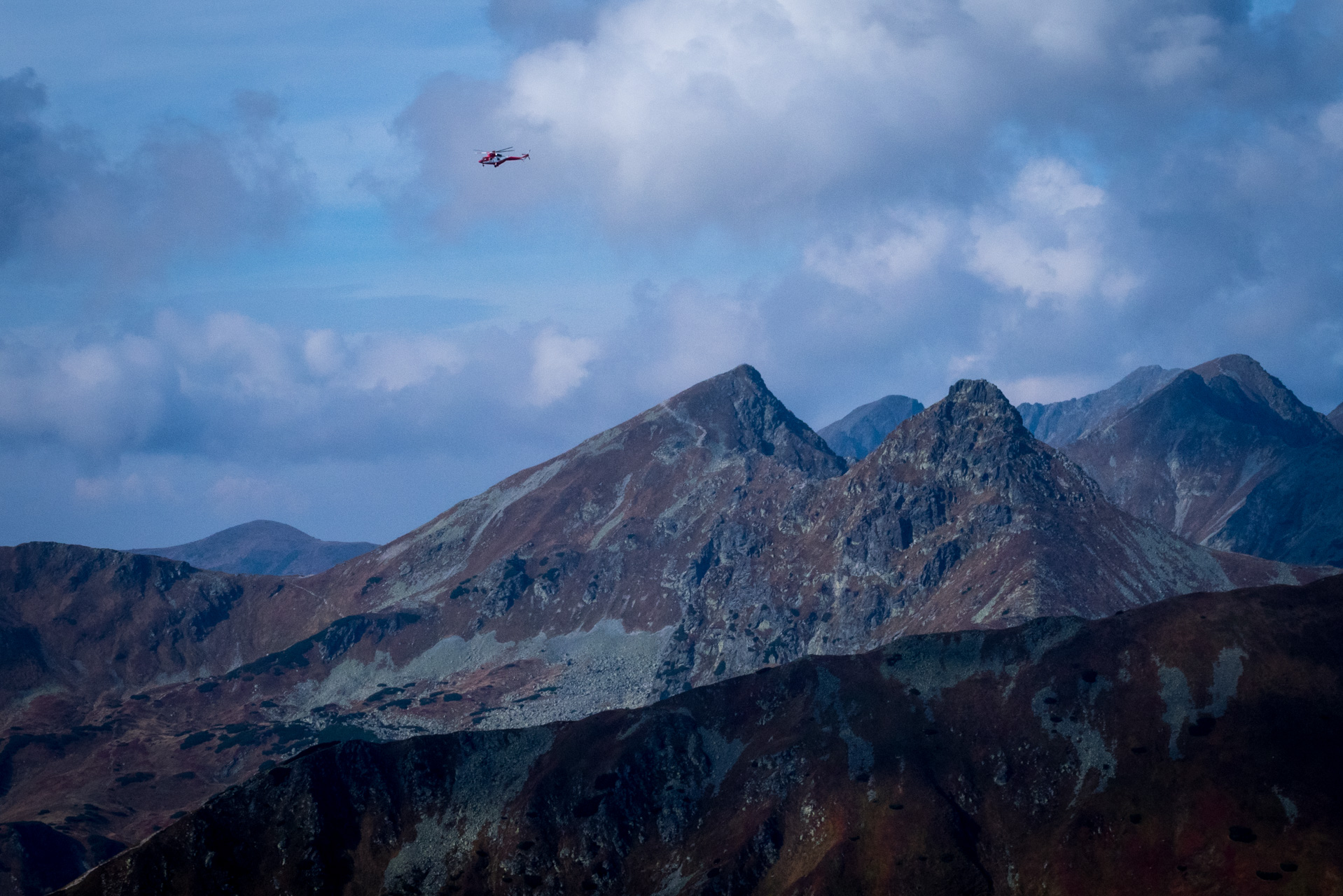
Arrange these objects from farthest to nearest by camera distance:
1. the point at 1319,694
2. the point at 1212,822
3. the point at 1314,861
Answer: the point at 1319,694 < the point at 1212,822 < the point at 1314,861

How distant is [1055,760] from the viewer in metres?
197

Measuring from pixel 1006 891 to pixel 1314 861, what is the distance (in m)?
44.1

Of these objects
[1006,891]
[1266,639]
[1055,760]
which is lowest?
[1006,891]

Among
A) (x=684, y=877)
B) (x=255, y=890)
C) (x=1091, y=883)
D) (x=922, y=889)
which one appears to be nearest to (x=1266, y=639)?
(x=1091, y=883)

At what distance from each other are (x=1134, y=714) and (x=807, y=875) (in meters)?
64.6

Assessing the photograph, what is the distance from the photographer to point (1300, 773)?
566 ft

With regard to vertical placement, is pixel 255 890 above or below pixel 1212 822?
above

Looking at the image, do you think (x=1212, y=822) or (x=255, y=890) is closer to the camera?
(x=1212, y=822)

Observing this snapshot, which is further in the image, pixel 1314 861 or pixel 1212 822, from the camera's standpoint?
pixel 1212 822

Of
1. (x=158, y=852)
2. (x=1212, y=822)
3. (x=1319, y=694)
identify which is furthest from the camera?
(x=158, y=852)

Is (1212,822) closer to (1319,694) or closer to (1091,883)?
(1091,883)

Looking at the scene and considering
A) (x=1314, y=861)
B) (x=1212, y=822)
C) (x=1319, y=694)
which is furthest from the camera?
(x=1319, y=694)

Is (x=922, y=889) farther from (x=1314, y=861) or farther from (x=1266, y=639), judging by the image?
(x=1266, y=639)

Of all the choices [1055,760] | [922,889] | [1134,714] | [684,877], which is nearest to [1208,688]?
[1134,714]
